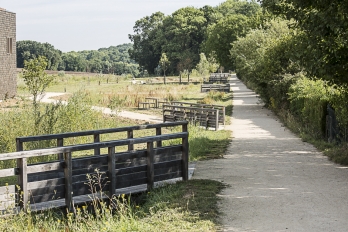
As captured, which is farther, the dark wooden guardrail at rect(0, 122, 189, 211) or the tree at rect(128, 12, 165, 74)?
the tree at rect(128, 12, 165, 74)

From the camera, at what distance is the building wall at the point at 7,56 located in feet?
144

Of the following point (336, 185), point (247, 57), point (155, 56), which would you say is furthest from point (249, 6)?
point (336, 185)

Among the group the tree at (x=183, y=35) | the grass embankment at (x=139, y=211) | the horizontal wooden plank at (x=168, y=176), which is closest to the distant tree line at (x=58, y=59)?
the tree at (x=183, y=35)

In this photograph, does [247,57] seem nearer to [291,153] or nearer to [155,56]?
[291,153]

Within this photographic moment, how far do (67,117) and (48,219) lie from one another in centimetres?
1042

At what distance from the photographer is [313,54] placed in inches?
504

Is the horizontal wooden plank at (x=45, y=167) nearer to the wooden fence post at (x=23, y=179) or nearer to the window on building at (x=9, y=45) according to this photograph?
the wooden fence post at (x=23, y=179)

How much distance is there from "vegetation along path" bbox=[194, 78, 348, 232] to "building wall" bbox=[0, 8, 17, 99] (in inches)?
1145

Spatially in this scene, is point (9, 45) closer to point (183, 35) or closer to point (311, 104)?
point (311, 104)

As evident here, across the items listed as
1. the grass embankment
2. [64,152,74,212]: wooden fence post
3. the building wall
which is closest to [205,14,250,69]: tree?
the building wall

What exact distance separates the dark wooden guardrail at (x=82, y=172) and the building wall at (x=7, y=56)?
34.8 m

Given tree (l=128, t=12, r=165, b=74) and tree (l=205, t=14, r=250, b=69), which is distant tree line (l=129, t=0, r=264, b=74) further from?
tree (l=205, t=14, r=250, b=69)

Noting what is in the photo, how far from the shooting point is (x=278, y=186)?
35.6 feet

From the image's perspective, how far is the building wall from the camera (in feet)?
144
